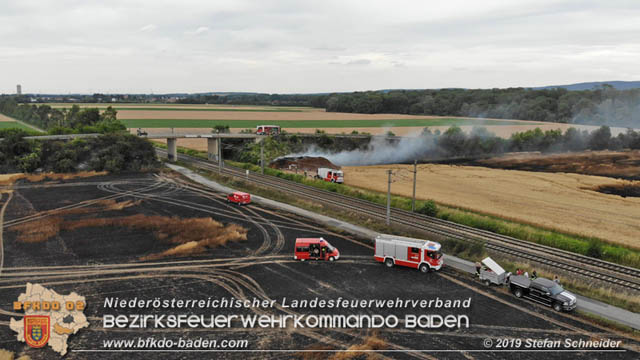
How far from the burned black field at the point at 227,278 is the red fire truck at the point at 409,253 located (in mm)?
805

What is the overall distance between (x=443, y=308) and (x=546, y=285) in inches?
292

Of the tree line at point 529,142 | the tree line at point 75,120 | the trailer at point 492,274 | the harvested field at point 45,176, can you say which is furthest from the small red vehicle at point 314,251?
the tree line at point 529,142

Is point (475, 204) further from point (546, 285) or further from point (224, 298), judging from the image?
point (224, 298)

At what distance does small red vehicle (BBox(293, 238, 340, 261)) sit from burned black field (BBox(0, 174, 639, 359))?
2.12ft

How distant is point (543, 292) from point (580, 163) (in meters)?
86.5

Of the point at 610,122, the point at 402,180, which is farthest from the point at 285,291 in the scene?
the point at 610,122

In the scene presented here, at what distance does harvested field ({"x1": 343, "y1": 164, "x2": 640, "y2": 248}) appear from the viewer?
53719 millimetres

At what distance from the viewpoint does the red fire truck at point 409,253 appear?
36.2 meters

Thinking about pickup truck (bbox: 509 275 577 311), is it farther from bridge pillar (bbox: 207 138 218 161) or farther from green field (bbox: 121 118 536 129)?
green field (bbox: 121 118 536 129)

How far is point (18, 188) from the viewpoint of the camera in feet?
228

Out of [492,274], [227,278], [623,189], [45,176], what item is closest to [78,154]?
[45,176]

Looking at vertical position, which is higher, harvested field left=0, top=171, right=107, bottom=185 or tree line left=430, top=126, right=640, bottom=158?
tree line left=430, top=126, right=640, bottom=158

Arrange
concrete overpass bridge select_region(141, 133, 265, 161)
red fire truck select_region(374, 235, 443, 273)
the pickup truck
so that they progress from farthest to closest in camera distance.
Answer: concrete overpass bridge select_region(141, 133, 265, 161) < red fire truck select_region(374, 235, 443, 273) < the pickup truck

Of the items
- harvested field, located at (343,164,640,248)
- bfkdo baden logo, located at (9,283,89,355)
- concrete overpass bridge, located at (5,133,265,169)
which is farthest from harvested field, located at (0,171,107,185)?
bfkdo baden logo, located at (9,283,89,355)
